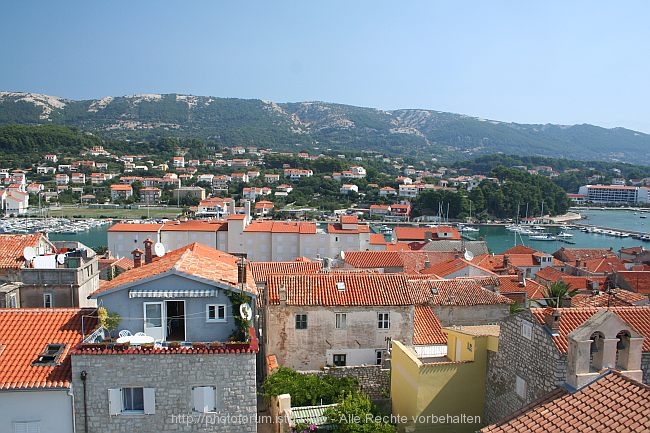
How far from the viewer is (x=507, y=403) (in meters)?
12.2

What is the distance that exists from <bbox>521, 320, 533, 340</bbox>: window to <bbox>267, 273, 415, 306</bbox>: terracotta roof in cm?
568

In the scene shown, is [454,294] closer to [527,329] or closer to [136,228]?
[527,329]

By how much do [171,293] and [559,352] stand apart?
7.67 metres

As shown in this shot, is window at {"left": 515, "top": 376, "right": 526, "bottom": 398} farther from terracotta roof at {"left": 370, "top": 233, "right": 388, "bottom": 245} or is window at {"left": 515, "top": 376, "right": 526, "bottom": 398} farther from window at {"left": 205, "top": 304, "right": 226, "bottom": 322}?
terracotta roof at {"left": 370, "top": 233, "right": 388, "bottom": 245}

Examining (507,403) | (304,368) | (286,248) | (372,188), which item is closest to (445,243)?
(286,248)

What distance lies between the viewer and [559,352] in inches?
400

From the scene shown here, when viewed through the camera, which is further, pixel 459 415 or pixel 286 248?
pixel 286 248

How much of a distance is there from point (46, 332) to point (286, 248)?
45.5 meters

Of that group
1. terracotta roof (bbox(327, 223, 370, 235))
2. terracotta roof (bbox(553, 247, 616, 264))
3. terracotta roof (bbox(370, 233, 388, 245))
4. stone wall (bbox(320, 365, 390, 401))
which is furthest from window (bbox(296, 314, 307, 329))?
terracotta roof (bbox(553, 247, 616, 264))

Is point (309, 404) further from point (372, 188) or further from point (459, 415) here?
point (372, 188)

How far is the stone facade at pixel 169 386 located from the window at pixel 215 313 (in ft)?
4.24

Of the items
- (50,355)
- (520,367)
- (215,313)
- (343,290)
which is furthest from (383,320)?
(50,355)

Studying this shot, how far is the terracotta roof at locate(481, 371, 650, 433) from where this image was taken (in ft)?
25.3

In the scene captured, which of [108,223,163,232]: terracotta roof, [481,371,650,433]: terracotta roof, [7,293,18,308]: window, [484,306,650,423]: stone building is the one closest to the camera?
[481,371,650,433]: terracotta roof
